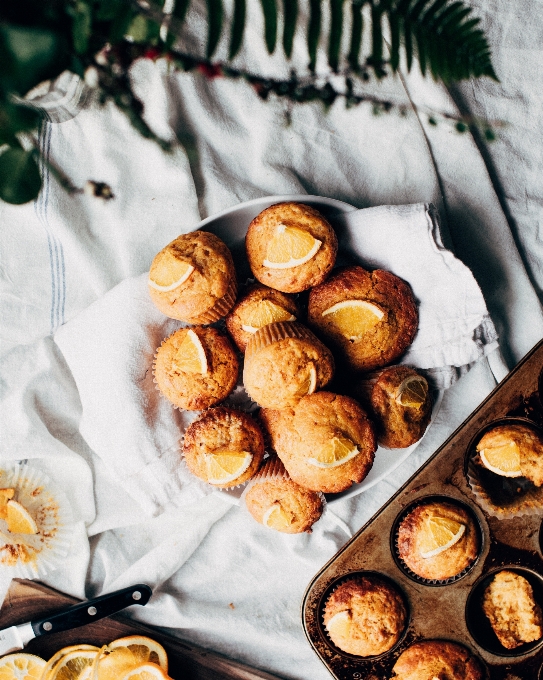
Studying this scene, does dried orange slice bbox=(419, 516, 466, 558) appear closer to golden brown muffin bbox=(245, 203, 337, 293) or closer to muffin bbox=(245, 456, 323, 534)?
muffin bbox=(245, 456, 323, 534)

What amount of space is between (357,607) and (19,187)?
184 centimetres

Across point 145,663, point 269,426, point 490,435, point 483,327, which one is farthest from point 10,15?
point 145,663

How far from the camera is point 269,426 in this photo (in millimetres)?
2049

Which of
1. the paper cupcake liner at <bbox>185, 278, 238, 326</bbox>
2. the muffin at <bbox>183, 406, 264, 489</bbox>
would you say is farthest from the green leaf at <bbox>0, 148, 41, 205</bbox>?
the muffin at <bbox>183, 406, 264, 489</bbox>

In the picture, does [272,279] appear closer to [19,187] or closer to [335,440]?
[335,440]

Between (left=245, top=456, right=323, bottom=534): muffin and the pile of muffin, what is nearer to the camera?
the pile of muffin

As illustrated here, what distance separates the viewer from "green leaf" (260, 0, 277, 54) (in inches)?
32.9

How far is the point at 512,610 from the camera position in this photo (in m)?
2.21

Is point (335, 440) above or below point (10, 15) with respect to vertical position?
below

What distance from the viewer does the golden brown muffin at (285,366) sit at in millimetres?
1809

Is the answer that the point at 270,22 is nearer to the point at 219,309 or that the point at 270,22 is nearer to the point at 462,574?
the point at 219,309

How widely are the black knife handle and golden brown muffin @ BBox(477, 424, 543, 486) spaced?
1.43 metres

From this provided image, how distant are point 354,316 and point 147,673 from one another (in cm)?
161

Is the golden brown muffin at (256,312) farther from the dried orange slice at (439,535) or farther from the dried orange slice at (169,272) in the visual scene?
the dried orange slice at (439,535)
